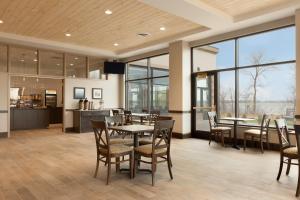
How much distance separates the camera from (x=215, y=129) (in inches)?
262

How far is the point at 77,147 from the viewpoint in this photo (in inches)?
249

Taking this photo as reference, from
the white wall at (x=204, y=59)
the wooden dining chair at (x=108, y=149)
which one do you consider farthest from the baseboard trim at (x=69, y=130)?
the wooden dining chair at (x=108, y=149)

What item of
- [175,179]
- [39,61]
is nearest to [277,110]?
[175,179]

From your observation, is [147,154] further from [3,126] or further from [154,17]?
[3,126]

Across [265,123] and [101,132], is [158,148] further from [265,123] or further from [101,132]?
[265,123]

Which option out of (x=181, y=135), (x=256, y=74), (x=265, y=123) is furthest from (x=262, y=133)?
(x=181, y=135)

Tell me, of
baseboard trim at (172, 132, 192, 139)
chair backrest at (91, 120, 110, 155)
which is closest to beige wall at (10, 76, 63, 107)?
baseboard trim at (172, 132, 192, 139)

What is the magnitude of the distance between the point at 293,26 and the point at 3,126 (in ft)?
30.6

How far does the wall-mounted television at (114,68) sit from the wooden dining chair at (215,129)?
5.26 m

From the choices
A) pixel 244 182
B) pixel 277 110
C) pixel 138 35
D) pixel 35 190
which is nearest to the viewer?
pixel 35 190

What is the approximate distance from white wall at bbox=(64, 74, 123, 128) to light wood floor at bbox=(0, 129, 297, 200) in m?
3.87

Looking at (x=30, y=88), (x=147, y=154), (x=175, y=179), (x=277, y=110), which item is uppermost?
(x=30, y=88)

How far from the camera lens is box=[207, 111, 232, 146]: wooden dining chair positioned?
6.58 metres

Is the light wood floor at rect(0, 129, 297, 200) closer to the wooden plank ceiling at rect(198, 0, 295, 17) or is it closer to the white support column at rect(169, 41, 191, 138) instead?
the white support column at rect(169, 41, 191, 138)
